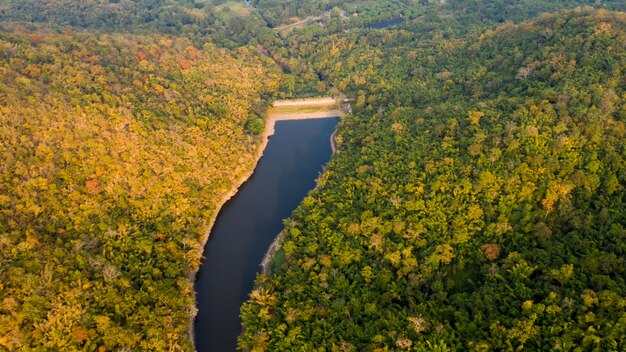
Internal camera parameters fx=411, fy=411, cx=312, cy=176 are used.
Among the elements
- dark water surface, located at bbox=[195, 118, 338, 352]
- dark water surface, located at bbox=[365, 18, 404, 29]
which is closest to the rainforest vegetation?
dark water surface, located at bbox=[195, 118, 338, 352]

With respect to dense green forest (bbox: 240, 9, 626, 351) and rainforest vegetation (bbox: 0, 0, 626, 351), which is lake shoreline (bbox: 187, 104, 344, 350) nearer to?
rainforest vegetation (bbox: 0, 0, 626, 351)

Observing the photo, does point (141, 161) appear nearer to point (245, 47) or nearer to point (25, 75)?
point (25, 75)

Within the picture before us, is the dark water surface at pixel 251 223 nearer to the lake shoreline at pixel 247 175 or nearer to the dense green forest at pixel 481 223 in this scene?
the lake shoreline at pixel 247 175

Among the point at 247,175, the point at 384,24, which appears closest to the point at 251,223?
the point at 247,175

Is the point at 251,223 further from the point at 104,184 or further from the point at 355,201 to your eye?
the point at 104,184

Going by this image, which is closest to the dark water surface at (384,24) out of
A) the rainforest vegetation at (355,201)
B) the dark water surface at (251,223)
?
the rainforest vegetation at (355,201)
